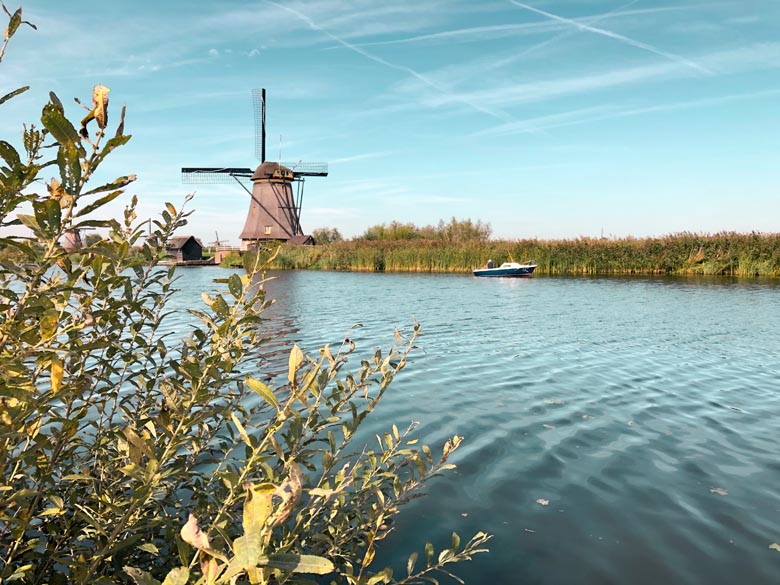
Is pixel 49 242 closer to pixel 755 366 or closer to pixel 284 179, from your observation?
pixel 755 366

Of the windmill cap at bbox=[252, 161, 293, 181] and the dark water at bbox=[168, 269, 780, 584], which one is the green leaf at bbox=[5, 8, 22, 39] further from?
the windmill cap at bbox=[252, 161, 293, 181]

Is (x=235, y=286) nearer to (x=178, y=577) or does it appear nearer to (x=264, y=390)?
(x=264, y=390)

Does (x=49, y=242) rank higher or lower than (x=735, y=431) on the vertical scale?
higher

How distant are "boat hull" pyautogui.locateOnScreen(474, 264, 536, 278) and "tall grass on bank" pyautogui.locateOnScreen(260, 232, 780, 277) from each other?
3.54 metres

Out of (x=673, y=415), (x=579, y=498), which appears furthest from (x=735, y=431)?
(x=579, y=498)

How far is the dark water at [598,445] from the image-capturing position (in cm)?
303

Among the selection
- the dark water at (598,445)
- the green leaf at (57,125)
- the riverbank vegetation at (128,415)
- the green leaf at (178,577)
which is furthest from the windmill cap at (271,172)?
the green leaf at (178,577)

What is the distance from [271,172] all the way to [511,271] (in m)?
20.7

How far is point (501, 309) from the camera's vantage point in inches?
568

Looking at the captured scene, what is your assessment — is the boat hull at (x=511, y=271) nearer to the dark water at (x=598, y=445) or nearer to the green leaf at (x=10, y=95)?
the dark water at (x=598, y=445)

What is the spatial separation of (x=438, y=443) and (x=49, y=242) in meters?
3.84

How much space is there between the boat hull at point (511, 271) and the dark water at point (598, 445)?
15.6m

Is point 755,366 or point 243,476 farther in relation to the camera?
point 755,366

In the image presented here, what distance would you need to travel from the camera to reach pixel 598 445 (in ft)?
15.2
